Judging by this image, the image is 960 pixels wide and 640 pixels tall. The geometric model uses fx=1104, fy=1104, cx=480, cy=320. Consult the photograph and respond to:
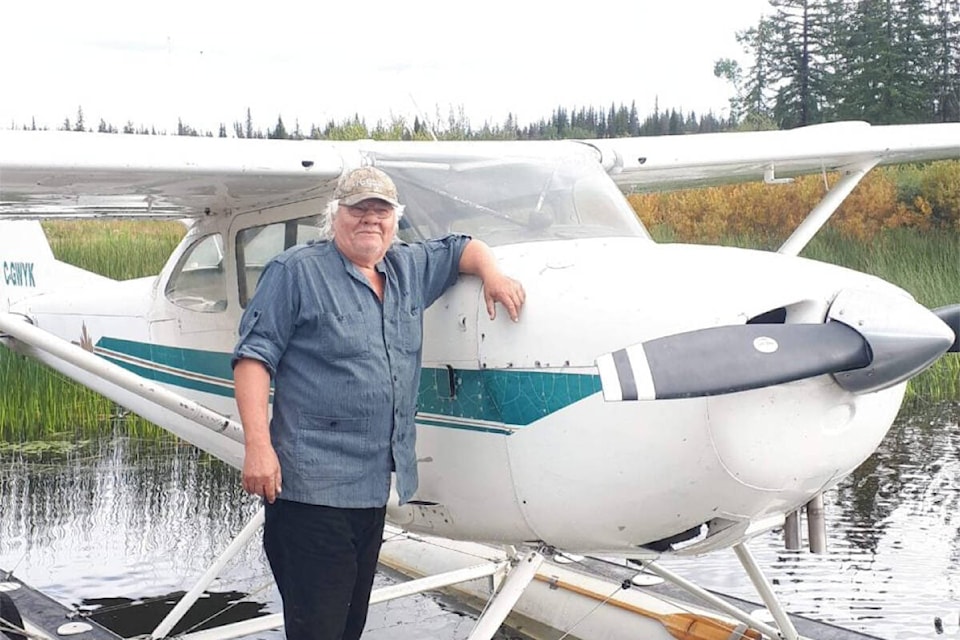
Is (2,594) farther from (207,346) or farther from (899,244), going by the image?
(899,244)

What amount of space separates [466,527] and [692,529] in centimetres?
71

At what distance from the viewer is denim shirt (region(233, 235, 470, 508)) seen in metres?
2.92

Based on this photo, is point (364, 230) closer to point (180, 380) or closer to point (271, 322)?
point (271, 322)

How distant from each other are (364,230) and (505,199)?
66cm

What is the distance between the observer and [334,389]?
2924 mm

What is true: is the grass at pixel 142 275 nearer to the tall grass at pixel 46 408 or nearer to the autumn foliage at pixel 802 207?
the tall grass at pixel 46 408

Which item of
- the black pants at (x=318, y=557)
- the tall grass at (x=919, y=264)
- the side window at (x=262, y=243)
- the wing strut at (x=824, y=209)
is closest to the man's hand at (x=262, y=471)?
the black pants at (x=318, y=557)

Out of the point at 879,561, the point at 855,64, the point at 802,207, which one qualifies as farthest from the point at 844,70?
the point at 879,561

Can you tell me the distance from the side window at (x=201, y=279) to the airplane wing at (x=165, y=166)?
37 centimetres

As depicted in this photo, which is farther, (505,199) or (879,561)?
(879,561)

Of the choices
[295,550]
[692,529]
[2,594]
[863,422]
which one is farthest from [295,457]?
[2,594]

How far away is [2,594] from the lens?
15.6 ft

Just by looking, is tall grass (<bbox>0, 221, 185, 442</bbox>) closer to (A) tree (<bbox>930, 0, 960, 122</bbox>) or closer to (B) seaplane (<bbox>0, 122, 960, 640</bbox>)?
(B) seaplane (<bbox>0, 122, 960, 640</bbox>)

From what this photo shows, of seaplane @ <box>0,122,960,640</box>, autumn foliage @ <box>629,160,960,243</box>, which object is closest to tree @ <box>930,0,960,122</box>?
autumn foliage @ <box>629,160,960,243</box>
